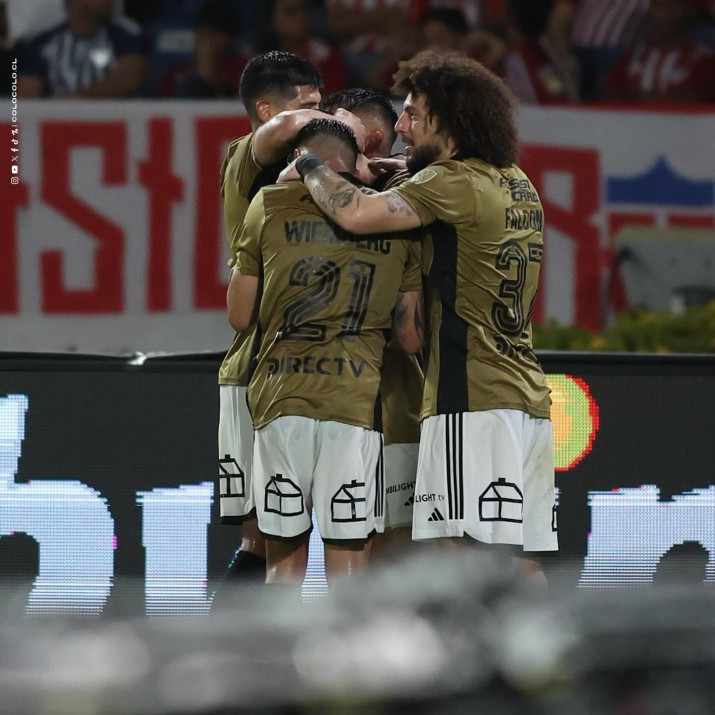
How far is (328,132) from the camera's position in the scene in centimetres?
375

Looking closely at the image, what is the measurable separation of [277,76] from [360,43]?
180 inches

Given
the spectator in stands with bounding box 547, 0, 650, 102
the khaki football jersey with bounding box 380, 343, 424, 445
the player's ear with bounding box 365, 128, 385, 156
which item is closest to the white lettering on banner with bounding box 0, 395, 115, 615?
the khaki football jersey with bounding box 380, 343, 424, 445

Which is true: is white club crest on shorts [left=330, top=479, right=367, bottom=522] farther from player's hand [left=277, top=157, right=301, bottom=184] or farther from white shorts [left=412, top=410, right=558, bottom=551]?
player's hand [left=277, top=157, right=301, bottom=184]

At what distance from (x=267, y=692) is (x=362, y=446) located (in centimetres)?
234

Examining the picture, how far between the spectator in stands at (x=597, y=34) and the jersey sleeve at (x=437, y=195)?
18.7 feet

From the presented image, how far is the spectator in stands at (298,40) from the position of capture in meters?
8.48

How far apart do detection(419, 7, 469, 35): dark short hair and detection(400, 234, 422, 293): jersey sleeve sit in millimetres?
4949

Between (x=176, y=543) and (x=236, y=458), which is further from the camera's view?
(x=176, y=543)

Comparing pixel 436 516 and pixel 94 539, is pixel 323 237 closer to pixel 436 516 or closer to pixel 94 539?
pixel 436 516

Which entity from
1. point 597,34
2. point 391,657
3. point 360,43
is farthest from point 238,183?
point 597,34

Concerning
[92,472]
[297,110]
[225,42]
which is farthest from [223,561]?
[225,42]

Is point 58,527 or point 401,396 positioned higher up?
point 401,396

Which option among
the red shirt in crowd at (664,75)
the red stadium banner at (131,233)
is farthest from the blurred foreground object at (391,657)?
the red shirt in crowd at (664,75)
